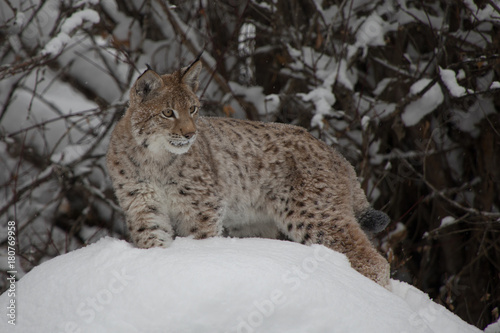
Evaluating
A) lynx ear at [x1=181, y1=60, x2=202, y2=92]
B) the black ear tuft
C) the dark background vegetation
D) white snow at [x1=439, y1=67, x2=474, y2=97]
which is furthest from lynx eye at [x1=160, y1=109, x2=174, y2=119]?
white snow at [x1=439, y1=67, x2=474, y2=97]

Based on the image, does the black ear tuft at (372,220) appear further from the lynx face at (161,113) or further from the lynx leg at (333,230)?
the lynx face at (161,113)

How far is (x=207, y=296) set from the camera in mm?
2545

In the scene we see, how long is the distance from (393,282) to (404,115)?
2.53m

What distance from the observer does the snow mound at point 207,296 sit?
2484 mm

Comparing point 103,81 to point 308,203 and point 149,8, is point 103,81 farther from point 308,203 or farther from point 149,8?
point 308,203

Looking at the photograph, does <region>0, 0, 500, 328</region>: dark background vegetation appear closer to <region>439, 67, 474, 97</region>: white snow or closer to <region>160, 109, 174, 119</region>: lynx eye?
<region>439, 67, 474, 97</region>: white snow

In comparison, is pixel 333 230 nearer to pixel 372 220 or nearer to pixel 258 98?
pixel 372 220

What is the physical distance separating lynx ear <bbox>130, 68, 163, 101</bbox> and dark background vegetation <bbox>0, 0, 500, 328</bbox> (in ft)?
6.17

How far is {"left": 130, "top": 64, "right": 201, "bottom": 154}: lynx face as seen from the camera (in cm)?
365

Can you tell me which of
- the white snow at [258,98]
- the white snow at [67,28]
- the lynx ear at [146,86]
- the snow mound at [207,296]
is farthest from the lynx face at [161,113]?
the white snow at [258,98]

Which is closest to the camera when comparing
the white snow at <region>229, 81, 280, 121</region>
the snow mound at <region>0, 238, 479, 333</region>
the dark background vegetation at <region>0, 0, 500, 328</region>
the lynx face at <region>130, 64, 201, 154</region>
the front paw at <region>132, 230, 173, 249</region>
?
the snow mound at <region>0, 238, 479, 333</region>

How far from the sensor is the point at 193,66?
3.80 meters

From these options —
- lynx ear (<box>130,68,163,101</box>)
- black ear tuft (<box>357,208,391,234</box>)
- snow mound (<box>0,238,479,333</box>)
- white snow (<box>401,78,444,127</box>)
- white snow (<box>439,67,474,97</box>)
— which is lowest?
black ear tuft (<box>357,208,391,234</box>)

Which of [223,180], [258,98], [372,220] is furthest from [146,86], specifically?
[258,98]
